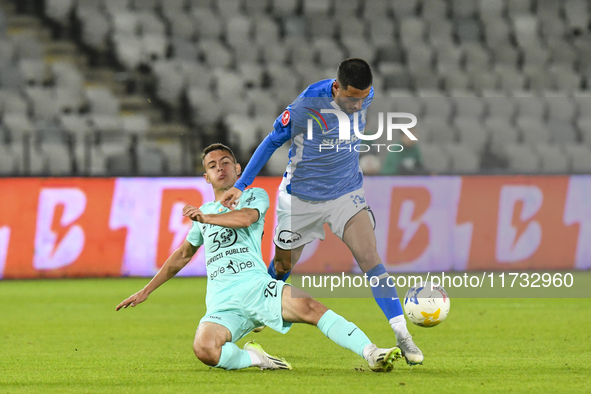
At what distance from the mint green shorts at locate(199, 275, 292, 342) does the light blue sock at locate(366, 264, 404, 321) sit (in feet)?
2.07

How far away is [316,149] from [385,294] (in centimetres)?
111

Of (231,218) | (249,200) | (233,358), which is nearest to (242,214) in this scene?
(231,218)

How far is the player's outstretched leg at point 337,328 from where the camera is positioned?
13.6 ft

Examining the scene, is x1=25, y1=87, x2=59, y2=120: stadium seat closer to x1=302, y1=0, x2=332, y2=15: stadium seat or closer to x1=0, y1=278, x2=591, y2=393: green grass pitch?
x1=0, y1=278, x2=591, y2=393: green grass pitch

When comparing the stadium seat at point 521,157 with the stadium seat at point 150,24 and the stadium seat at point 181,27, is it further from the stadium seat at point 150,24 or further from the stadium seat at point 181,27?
the stadium seat at point 150,24

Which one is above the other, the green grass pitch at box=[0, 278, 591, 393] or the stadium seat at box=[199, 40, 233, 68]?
the stadium seat at box=[199, 40, 233, 68]

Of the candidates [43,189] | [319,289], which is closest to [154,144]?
[43,189]

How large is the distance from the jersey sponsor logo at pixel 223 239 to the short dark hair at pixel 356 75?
1074 millimetres

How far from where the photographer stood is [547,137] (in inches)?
527

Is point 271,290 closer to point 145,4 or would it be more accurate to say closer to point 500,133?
point 500,133

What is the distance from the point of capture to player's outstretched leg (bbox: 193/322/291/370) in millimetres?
4250

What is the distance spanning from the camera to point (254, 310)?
14.6 ft

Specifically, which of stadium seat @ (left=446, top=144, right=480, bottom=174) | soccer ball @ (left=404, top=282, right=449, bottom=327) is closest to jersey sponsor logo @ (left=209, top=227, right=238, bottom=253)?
soccer ball @ (left=404, top=282, right=449, bottom=327)

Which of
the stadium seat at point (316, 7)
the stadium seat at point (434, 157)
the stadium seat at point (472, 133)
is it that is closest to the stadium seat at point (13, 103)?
the stadium seat at point (316, 7)
